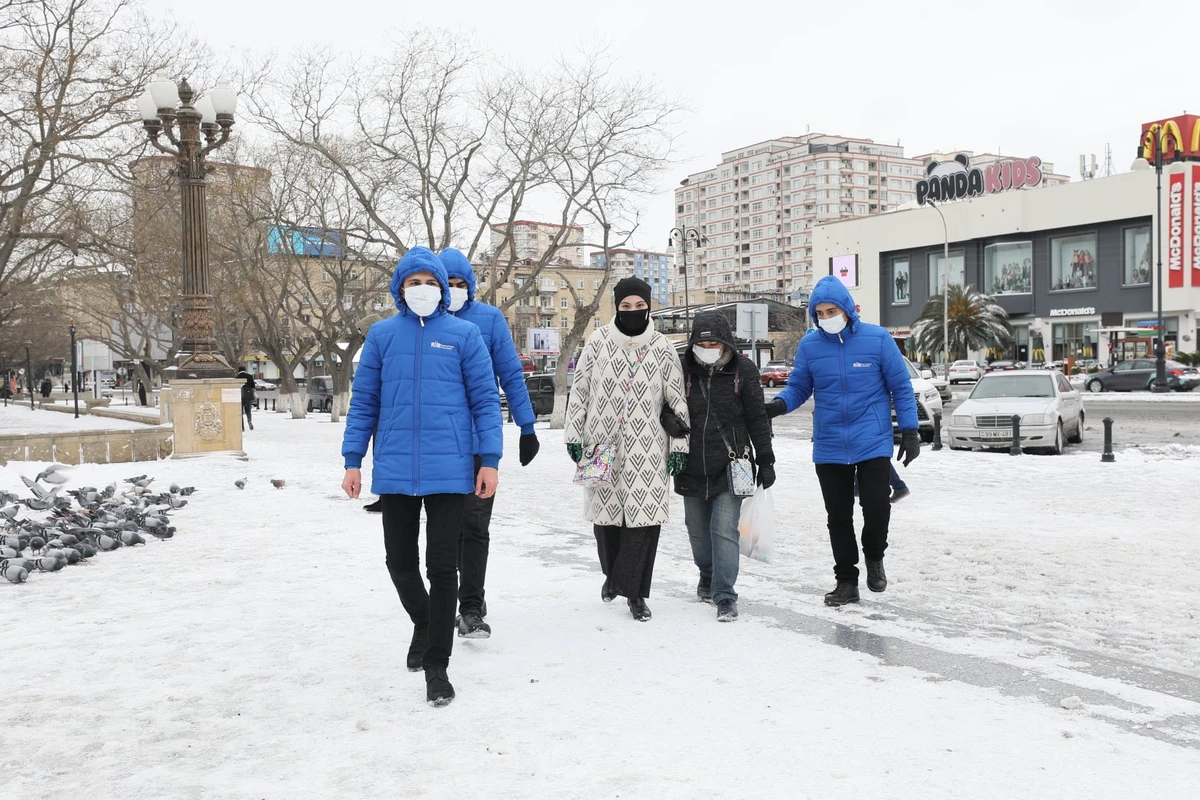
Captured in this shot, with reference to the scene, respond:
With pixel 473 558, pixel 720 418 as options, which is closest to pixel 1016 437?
pixel 720 418

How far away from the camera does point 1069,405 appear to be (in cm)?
1712

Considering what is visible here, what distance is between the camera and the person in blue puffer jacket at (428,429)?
411cm

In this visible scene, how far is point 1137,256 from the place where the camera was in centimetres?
5734

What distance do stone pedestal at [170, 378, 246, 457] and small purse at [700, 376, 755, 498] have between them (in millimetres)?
12102

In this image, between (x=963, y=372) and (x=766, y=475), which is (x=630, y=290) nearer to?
(x=766, y=475)

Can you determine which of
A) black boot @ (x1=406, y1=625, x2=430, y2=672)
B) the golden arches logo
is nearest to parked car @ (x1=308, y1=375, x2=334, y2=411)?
black boot @ (x1=406, y1=625, x2=430, y2=672)

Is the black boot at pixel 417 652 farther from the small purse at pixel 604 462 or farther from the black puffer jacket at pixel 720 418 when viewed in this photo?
the black puffer jacket at pixel 720 418

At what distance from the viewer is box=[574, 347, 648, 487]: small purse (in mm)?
5344

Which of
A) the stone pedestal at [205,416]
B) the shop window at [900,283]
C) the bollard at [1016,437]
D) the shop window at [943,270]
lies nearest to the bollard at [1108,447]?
the bollard at [1016,437]

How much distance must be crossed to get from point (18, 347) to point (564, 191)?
59675 mm

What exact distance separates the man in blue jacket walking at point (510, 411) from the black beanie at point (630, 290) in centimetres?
60

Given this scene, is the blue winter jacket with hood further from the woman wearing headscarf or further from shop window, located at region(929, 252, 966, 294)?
shop window, located at region(929, 252, 966, 294)

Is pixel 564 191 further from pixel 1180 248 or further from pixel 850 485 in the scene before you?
pixel 1180 248

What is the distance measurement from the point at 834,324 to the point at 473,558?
7.92 feet
